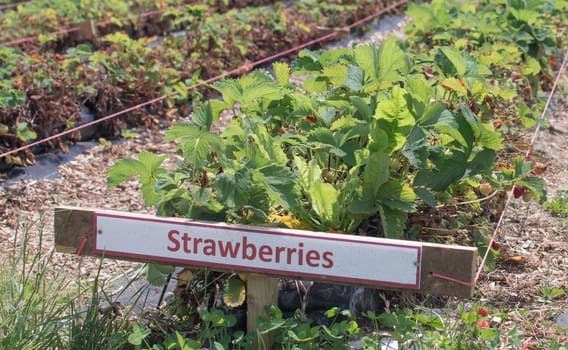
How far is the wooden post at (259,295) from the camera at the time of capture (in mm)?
2695

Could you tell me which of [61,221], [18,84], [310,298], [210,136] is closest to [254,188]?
[210,136]

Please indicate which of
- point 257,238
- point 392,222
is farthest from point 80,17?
point 257,238

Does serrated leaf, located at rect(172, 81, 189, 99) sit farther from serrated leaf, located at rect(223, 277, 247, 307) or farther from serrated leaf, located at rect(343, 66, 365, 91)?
serrated leaf, located at rect(223, 277, 247, 307)

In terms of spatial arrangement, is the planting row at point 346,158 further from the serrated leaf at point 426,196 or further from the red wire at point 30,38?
the red wire at point 30,38

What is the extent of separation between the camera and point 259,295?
106 inches

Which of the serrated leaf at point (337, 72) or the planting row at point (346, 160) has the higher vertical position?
the serrated leaf at point (337, 72)

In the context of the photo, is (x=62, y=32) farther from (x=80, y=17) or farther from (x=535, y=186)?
(x=535, y=186)

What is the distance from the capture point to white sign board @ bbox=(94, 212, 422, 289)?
8.31 ft

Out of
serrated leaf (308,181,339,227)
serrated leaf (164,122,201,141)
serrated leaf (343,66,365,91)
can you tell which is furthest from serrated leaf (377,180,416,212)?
serrated leaf (164,122,201,141)

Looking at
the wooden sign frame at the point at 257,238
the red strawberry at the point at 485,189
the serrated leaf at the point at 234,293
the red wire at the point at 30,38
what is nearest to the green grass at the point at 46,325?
the wooden sign frame at the point at 257,238

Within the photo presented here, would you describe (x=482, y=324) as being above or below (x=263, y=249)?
below

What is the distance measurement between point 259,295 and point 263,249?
0.18 m

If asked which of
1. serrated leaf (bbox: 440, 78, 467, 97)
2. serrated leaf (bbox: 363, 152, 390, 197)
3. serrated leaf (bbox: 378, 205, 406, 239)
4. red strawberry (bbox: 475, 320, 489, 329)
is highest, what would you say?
serrated leaf (bbox: 440, 78, 467, 97)

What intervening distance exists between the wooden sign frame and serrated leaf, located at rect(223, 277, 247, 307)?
69mm
